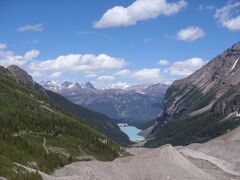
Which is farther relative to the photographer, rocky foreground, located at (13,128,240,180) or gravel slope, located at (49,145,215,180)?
gravel slope, located at (49,145,215,180)

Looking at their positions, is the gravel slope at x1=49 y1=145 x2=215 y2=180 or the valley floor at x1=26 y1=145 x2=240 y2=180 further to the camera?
the gravel slope at x1=49 y1=145 x2=215 y2=180

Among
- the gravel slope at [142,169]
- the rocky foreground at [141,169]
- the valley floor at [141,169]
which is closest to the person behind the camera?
the rocky foreground at [141,169]

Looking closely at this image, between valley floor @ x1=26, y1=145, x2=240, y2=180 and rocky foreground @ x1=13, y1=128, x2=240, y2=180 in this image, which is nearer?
rocky foreground @ x1=13, y1=128, x2=240, y2=180

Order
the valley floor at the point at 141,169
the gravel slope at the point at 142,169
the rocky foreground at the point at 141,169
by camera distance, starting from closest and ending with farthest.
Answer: the rocky foreground at the point at 141,169, the valley floor at the point at 141,169, the gravel slope at the point at 142,169

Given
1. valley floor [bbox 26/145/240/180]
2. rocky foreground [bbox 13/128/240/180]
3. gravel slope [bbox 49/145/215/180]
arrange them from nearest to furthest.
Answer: rocky foreground [bbox 13/128/240/180]
valley floor [bbox 26/145/240/180]
gravel slope [bbox 49/145/215/180]

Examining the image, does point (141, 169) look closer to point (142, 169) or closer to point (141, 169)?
point (141, 169)

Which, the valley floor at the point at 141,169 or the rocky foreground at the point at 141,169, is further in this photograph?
the valley floor at the point at 141,169

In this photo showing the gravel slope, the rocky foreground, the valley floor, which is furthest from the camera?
the gravel slope

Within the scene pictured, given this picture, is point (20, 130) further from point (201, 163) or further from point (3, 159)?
point (3, 159)

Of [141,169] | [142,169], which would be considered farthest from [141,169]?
[142,169]

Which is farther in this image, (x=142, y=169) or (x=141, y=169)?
(x=142, y=169)

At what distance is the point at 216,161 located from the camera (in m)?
199

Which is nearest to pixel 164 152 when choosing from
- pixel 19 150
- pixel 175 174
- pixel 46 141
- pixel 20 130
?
pixel 175 174

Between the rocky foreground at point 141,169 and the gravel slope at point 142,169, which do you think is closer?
the rocky foreground at point 141,169
